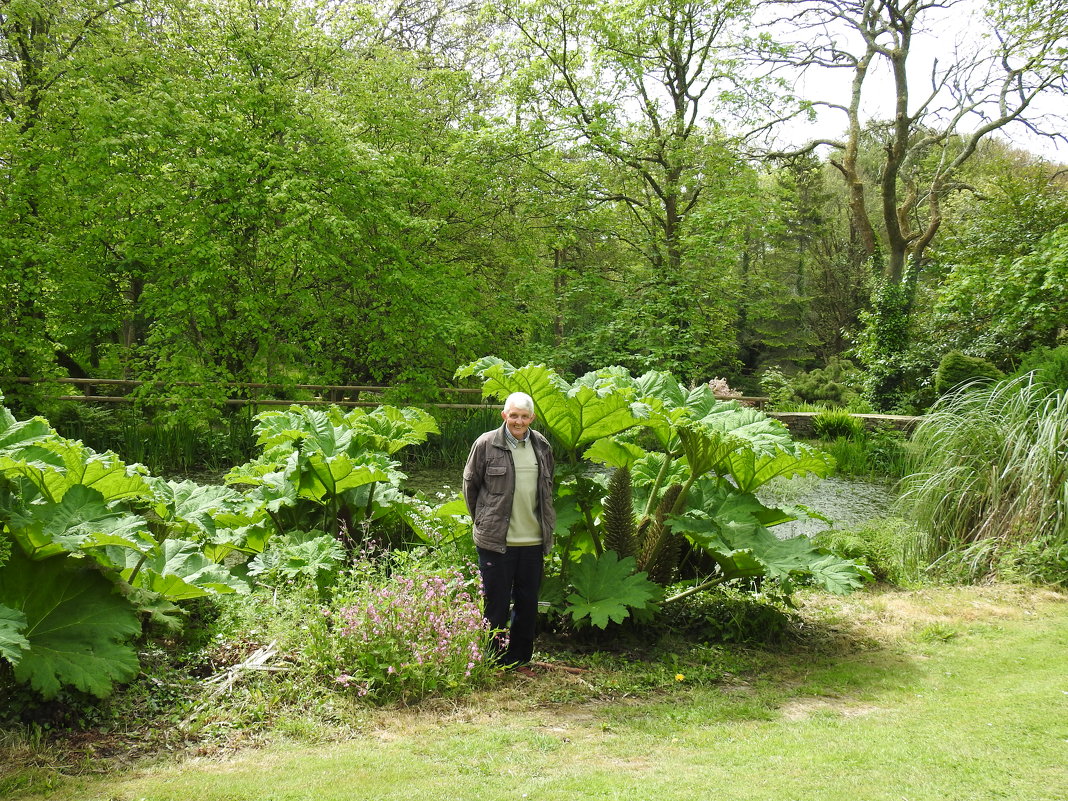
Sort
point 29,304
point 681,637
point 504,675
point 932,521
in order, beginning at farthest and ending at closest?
point 29,304 < point 932,521 < point 681,637 < point 504,675

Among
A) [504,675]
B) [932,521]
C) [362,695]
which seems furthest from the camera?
[932,521]

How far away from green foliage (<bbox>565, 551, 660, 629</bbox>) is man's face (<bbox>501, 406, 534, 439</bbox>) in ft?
3.15

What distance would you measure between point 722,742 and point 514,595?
1405 mm

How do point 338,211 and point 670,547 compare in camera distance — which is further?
point 338,211

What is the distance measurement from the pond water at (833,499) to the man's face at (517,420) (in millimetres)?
5305

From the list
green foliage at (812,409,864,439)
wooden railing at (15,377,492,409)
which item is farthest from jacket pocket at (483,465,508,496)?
green foliage at (812,409,864,439)

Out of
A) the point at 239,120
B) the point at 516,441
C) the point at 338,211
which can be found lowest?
the point at 516,441

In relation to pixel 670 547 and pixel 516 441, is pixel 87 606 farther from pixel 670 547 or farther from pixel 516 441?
pixel 670 547

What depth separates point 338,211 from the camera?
11.3 meters

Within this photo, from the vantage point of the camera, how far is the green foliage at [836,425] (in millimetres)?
→ 14344

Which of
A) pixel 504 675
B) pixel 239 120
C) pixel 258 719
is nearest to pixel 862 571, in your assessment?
pixel 504 675

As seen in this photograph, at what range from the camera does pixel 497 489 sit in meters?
4.05

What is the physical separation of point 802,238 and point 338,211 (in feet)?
71.9

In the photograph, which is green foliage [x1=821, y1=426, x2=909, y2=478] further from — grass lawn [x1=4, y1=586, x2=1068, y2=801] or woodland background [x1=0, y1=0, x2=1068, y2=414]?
grass lawn [x1=4, y1=586, x2=1068, y2=801]
